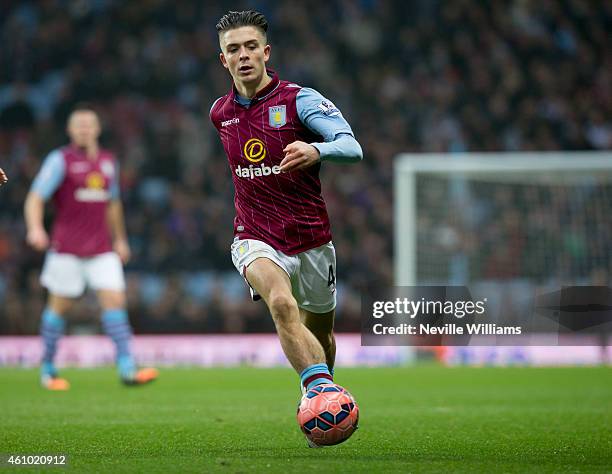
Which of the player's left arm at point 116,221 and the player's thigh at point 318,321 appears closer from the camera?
the player's thigh at point 318,321

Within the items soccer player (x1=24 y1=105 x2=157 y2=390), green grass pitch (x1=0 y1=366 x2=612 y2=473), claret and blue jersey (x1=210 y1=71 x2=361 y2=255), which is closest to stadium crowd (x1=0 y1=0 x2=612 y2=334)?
green grass pitch (x1=0 y1=366 x2=612 y2=473)

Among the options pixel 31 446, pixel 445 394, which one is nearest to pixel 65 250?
pixel 445 394

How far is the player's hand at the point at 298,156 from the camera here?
472 centimetres

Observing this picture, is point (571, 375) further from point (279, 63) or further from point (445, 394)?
point (279, 63)

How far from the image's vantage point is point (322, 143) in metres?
4.89

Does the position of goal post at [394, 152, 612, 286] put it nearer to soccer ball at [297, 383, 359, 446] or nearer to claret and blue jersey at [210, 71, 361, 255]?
claret and blue jersey at [210, 71, 361, 255]

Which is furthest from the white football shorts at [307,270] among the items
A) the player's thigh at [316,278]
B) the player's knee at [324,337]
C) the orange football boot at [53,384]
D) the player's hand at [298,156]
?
the orange football boot at [53,384]

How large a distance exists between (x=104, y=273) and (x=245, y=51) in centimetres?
477

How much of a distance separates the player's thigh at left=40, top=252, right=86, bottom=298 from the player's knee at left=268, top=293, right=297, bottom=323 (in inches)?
202

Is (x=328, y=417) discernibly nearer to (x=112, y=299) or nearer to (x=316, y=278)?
(x=316, y=278)

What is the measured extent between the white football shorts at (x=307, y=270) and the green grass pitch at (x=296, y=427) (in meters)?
0.73

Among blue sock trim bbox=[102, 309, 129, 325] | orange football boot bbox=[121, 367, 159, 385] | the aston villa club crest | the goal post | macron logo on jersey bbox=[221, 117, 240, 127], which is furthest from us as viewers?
the goal post

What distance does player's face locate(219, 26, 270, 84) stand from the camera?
17.7ft

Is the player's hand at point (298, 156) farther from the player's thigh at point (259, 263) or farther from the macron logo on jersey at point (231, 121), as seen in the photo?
the macron logo on jersey at point (231, 121)
